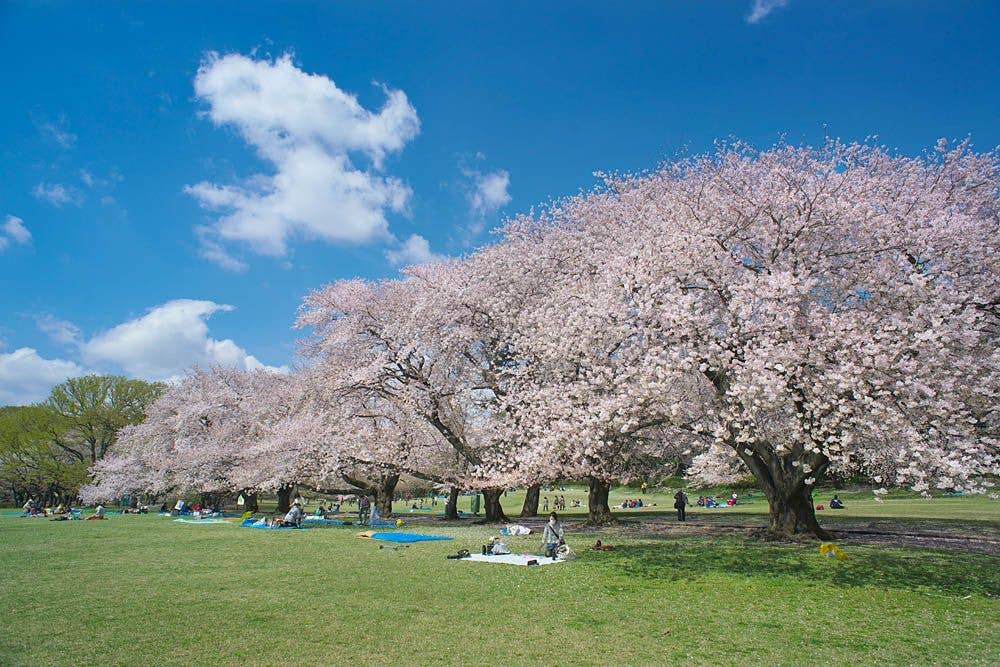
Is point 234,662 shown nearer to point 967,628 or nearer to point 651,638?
point 651,638

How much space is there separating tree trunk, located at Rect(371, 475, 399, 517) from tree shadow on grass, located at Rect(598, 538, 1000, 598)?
2133 cm

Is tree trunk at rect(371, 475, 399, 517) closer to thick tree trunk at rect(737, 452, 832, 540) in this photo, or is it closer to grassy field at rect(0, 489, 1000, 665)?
grassy field at rect(0, 489, 1000, 665)

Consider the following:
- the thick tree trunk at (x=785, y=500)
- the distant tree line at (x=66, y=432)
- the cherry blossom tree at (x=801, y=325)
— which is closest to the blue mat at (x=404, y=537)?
the cherry blossom tree at (x=801, y=325)

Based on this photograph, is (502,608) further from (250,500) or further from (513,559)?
(250,500)

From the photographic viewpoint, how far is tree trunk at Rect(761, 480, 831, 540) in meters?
18.8

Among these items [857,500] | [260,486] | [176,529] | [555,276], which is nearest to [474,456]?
[555,276]

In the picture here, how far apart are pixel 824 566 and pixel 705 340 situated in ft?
19.4

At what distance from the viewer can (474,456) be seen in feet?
91.4

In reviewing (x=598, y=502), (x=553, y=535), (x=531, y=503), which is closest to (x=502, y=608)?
(x=553, y=535)

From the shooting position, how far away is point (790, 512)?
1895 cm

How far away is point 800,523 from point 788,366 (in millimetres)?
7536

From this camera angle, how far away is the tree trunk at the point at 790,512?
1883cm

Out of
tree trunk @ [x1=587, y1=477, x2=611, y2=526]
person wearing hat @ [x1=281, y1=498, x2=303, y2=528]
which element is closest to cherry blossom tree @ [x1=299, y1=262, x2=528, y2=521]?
tree trunk @ [x1=587, y1=477, x2=611, y2=526]

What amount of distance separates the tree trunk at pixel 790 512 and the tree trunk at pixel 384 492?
22.7 metres
